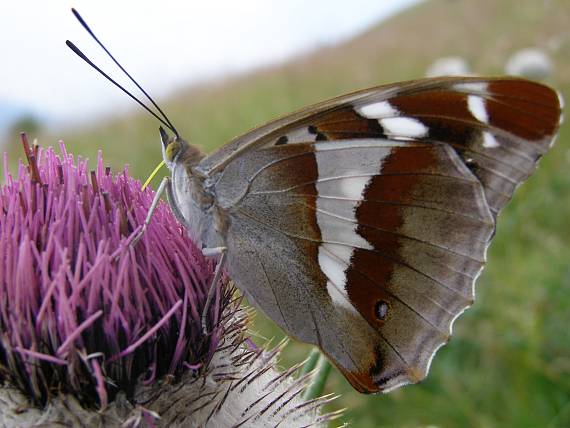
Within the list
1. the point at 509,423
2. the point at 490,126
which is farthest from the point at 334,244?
the point at 509,423

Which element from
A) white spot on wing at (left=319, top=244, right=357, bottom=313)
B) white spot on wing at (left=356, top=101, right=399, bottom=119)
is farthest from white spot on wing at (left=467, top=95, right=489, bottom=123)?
white spot on wing at (left=319, top=244, right=357, bottom=313)

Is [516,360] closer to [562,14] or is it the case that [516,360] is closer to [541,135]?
[541,135]

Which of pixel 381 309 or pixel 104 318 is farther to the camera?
pixel 381 309

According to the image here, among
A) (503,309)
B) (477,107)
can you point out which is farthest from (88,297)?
(503,309)

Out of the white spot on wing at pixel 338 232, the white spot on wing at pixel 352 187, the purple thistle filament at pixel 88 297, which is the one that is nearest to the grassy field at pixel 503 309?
the white spot on wing at pixel 338 232

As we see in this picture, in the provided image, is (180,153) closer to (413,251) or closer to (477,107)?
(413,251)

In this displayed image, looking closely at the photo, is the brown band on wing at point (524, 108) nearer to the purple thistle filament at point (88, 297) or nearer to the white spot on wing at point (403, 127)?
the white spot on wing at point (403, 127)
